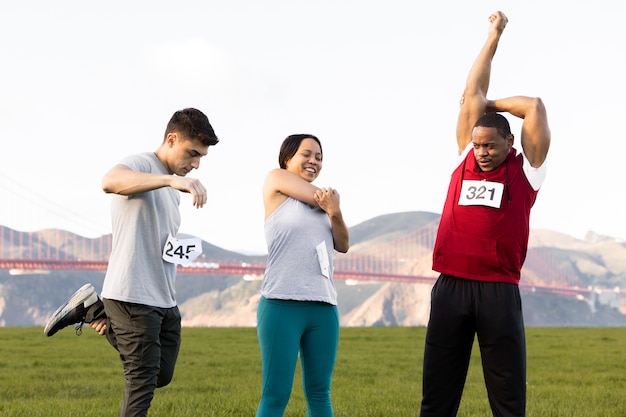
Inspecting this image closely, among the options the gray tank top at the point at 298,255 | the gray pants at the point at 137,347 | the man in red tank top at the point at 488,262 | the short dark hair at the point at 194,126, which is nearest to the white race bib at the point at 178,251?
the gray pants at the point at 137,347

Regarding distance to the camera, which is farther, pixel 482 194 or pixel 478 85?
pixel 478 85

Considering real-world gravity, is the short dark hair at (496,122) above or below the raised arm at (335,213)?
above

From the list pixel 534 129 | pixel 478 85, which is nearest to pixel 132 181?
pixel 478 85

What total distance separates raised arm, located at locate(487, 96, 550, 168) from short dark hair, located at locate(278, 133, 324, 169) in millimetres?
1081

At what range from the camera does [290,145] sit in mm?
4301

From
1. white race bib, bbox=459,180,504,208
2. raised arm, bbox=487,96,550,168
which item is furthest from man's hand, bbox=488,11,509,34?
white race bib, bbox=459,180,504,208

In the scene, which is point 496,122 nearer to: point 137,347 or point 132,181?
point 132,181

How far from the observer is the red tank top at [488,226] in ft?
12.8

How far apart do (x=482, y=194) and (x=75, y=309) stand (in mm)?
2200

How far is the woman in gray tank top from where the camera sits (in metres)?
4.00

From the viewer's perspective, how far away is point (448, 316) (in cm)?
393

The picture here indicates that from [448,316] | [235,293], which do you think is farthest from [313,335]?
[235,293]

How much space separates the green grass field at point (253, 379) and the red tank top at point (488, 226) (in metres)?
2.99

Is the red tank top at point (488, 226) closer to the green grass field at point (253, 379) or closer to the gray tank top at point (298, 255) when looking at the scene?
the gray tank top at point (298, 255)
